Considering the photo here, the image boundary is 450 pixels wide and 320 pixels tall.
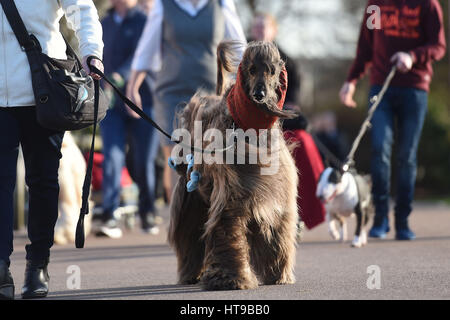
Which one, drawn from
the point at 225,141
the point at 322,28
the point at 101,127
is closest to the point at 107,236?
the point at 101,127

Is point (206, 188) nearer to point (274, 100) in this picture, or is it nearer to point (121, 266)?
point (274, 100)

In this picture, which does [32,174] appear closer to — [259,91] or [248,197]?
[248,197]

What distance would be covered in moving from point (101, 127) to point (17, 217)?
5.68ft

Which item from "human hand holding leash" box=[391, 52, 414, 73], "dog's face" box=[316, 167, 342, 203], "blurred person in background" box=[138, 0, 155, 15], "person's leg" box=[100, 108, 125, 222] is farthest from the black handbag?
"blurred person in background" box=[138, 0, 155, 15]

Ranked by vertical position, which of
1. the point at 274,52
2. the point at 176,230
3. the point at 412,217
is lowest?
the point at 412,217

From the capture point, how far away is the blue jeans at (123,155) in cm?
938

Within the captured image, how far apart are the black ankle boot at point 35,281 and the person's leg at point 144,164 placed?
4.55 meters

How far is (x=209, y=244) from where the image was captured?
5.07 meters

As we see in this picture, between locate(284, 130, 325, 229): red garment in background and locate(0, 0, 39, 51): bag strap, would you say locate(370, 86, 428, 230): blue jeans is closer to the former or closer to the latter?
locate(284, 130, 325, 229): red garment in background

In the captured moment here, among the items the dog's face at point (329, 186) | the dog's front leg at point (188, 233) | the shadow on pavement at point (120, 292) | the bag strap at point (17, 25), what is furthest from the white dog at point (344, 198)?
the bag strap at point (17, 25)

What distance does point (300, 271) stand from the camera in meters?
6.07

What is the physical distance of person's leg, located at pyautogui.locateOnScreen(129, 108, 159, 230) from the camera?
955 centimetres

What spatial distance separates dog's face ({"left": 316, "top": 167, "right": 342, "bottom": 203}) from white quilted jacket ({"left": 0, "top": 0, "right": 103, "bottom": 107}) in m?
3.43

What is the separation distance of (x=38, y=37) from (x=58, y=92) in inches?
15.4
